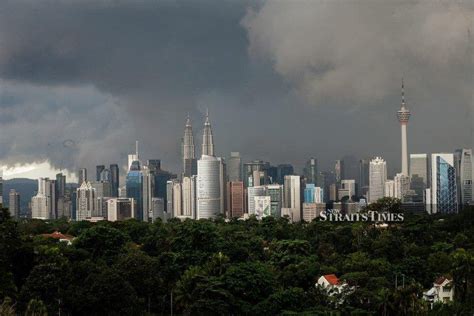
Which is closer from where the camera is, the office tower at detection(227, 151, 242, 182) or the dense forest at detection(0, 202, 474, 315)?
the dense forest at detection(0, 202, 474, 315)

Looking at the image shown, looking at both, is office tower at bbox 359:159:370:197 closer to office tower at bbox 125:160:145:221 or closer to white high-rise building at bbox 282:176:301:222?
white high-rise building at bbox 282:176:301:222

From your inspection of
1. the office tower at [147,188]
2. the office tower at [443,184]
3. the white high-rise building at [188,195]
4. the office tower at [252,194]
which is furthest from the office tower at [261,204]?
the office tower at [443,184]

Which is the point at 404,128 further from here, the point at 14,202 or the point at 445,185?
the point at 14,202

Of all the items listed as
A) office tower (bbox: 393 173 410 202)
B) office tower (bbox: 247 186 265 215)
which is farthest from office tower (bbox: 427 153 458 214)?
office tower (bbox: 247 186 265 215)

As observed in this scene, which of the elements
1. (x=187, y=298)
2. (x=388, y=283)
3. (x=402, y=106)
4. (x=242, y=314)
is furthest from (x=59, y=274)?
(x=402, y=106)

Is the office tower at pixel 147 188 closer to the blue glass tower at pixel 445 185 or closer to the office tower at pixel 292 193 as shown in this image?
the office tower at pixel 292 193
